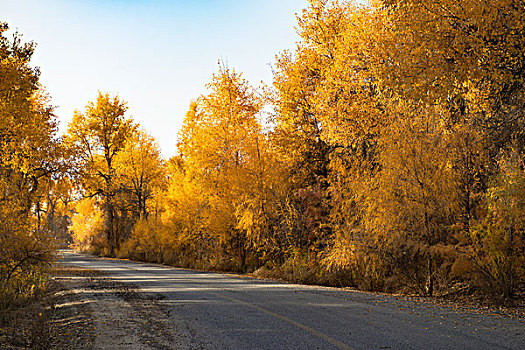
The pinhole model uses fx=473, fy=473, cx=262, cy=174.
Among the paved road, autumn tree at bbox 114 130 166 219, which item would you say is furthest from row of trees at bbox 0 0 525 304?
autumn tree at bbox 114 130 166 219

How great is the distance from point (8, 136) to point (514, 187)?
590 inches

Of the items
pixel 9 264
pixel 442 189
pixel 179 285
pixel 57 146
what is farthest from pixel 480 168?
pixel 57 146

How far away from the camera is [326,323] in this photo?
25.2ft

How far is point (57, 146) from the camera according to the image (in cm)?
2220

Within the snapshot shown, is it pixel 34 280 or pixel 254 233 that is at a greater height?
pixel 254 233

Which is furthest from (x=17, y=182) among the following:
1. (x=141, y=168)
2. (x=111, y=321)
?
(x=141, y=168)

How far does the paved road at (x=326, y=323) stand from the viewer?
6.34 meters

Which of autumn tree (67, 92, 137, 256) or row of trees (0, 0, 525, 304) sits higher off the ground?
autumn tree (67, 92, 137, 256)

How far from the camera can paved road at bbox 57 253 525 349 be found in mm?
6336

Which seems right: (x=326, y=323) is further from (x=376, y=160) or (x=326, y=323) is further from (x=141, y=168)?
(x=141, y=168)

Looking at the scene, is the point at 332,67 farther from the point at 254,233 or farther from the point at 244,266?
the point at 244,266

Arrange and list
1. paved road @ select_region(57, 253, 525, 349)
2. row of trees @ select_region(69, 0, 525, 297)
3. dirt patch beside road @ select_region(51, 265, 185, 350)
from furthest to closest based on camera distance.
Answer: row of trees @ select_region(69, 0, 525, 297) < dirt patch beside road @ select_region(51, 265, 185, 350) < paved road @ select_region(57, 253, 525, 349)

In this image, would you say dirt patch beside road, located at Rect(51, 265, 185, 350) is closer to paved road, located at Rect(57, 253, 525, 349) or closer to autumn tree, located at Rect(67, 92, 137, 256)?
paved road, located at Rect(57, 253, 525, 349)

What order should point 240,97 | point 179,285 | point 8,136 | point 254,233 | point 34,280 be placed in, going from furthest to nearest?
point 240,97, point 254,233, point 8,136, point 179,285, point 34,280
